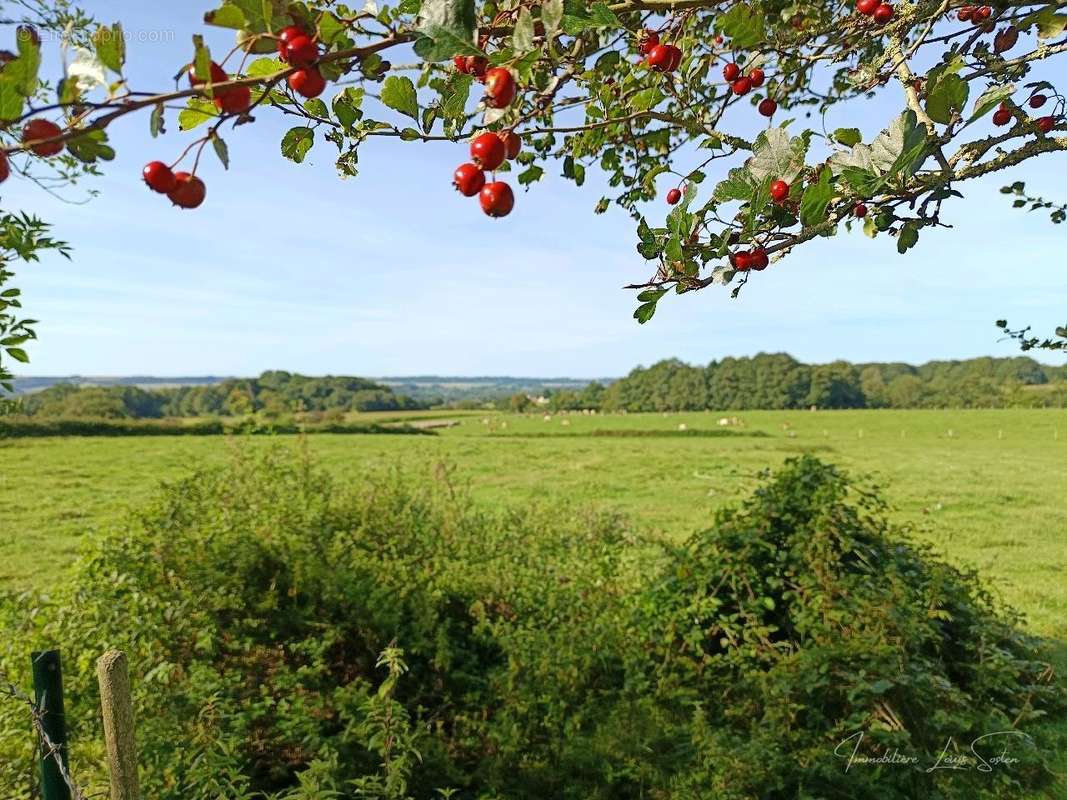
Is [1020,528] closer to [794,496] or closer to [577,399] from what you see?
[794,496]

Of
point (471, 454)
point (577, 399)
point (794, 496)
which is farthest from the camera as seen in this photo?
point (577, 399)

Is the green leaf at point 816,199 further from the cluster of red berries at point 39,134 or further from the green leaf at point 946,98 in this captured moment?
the cluster of red berries at point 39,134

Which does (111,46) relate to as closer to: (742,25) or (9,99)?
(9,99)

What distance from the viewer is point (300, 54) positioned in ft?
3.28

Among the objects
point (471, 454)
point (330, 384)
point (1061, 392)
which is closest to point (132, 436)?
point (471, 454)

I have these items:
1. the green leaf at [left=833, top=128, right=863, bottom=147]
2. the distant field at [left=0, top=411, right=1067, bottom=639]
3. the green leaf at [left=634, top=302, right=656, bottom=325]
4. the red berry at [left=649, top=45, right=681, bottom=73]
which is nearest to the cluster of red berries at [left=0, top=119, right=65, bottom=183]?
the green leaf at [left=634, top=302, right=656, bottom=325]

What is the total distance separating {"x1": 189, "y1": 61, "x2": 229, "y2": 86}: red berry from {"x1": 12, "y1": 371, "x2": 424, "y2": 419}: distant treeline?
569 inches

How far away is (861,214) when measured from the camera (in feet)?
5.85

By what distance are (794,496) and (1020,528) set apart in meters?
10.4

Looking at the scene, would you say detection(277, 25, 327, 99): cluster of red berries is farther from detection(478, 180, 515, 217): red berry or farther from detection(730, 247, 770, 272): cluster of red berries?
detection(730, 247, 770, 272): cluster of red berries

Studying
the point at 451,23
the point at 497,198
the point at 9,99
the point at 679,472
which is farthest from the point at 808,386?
the point at 9,99

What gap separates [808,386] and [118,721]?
172 feet

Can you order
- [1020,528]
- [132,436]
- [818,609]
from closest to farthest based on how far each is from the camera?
[818,609]
[1020,528]
[132,436]

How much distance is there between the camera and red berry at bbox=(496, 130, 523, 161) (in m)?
1.20
